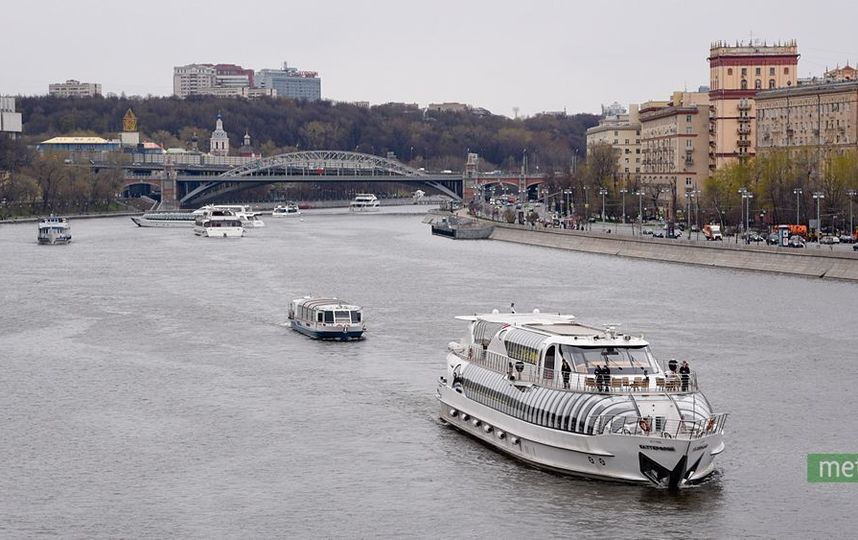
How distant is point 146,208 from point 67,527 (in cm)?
13267

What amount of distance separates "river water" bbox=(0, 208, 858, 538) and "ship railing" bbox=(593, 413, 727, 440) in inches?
36.2

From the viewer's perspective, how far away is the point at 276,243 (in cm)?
9562

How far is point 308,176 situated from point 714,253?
86.9 meters

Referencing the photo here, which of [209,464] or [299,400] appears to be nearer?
[209,464]

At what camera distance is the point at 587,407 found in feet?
84.1

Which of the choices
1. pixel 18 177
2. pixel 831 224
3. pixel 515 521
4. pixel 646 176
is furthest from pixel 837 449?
pixel 18 177

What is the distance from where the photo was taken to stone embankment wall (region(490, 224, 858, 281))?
60688mm

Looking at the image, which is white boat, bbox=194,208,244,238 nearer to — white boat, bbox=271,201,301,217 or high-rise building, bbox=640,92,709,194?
high-rise building, bbox=640,92,709,194

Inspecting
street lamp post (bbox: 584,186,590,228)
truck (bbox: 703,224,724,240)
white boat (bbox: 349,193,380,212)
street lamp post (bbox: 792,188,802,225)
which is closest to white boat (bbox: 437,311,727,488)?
street lamp post (bbox: 792,188,802,225)

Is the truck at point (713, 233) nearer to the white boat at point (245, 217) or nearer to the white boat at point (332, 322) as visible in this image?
the white boat at point (332, 322)

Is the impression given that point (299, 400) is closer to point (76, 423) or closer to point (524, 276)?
point (76, 423)

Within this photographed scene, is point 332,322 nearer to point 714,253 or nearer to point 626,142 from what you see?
point 714,253

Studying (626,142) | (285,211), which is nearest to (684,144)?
(626,142)

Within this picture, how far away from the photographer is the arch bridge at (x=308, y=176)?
14962 cm
